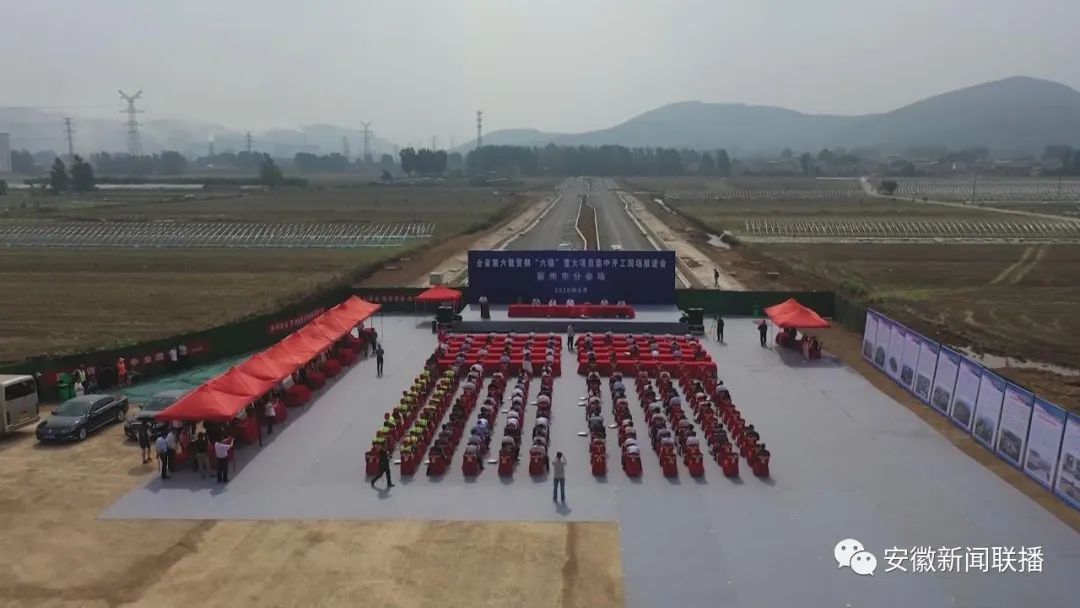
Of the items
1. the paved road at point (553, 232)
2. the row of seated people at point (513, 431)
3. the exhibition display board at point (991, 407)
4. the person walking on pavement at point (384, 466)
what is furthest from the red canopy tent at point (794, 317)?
the paved road at point (553, 232)

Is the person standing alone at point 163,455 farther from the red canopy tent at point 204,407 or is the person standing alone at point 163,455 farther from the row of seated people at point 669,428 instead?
the row of seated people at point 669,428

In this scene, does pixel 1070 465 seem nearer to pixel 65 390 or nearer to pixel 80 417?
pixel 80 417

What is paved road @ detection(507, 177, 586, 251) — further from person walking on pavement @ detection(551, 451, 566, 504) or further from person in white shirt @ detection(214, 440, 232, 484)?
person walking on pavement @ detection(551, 451, 566, 504)

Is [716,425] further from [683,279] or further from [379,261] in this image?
[379,261]

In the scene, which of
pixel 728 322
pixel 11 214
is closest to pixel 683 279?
pixel 728 322

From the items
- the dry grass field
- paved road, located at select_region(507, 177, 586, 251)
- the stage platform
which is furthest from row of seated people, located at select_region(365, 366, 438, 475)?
paved road, located at select_region(507, 177, 586, 251)

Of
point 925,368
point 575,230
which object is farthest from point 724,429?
point 575,230
